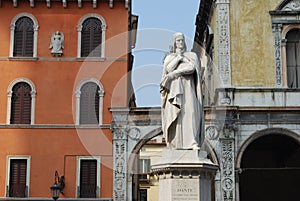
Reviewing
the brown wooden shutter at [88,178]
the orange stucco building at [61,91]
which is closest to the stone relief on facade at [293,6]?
the orange stucco building at [61,91]

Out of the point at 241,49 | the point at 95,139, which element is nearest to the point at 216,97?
the point at 241,49

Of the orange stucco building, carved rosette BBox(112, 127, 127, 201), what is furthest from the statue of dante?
the orange stucco building

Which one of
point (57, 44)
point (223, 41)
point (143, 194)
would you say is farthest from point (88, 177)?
point (143, 194)

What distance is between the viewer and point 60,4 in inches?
1137

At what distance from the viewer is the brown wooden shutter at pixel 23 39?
28203 millimetres

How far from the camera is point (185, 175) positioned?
1000 cm

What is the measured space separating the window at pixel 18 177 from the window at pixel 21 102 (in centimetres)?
177

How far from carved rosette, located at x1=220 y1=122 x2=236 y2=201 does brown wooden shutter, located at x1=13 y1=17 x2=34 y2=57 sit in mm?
9964

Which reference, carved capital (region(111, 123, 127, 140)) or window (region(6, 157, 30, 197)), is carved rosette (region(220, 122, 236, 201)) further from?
window (region(6, 157, 30, 197))

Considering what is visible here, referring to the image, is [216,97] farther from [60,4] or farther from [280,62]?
[60,4]

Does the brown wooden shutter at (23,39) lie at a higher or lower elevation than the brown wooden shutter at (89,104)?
higher

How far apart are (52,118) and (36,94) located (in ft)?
4.38

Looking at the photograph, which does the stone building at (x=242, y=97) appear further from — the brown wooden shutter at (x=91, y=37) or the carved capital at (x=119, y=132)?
the brown wooden shutter at (x=91, y=37)

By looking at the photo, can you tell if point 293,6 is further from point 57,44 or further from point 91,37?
point 57,44
